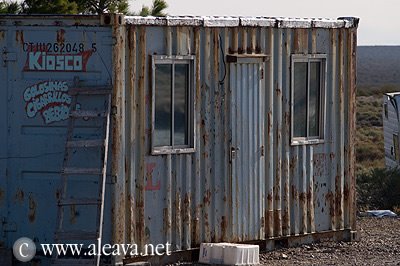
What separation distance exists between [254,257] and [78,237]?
2145 millimetres

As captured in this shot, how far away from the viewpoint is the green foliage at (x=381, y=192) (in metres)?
19.3

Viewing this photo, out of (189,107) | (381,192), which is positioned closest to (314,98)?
(189,107)

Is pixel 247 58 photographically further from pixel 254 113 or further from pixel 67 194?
pixel 67 194

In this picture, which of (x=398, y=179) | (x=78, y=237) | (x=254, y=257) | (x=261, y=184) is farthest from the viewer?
(x=398, y=179)

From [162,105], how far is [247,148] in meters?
1.43

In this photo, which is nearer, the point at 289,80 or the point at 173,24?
the point at 173,24

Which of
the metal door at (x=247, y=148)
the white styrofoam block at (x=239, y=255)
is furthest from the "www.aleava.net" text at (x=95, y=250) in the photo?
the metal door at (x=247, y=148)

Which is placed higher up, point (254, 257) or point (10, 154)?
point (10, 154)

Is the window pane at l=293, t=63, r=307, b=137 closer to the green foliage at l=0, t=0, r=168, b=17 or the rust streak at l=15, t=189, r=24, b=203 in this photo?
the rust streak at l=15, t=189, r=24, b=203

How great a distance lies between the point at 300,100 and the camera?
14039mm

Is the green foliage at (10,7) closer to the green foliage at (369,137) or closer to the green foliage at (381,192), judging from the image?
the green foliage at (381,192)

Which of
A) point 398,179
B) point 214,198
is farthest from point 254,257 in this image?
point 398,179

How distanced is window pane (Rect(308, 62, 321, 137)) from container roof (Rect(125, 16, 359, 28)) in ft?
1.77

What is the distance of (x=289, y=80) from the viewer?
13789mm
